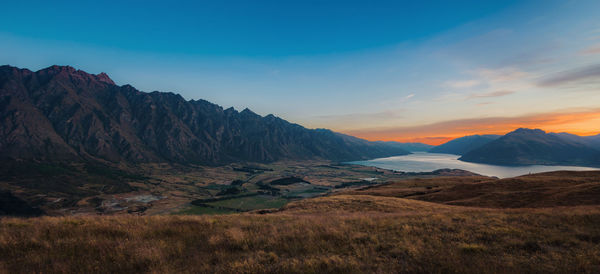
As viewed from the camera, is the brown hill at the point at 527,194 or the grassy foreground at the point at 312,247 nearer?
the grassy foreground at the point at 312,247

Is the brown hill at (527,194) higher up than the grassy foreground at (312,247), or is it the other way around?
the grassy foreground at (312,247)

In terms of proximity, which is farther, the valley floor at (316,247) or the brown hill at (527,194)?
the brown hill at (527,194)

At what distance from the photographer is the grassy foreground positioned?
8141mm

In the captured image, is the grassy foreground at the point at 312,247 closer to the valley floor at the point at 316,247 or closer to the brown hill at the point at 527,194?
the valley floor at the point at 316,247

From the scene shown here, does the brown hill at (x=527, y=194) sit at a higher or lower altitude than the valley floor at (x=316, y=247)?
lower

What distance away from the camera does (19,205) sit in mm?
130625

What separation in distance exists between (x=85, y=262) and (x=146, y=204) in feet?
529

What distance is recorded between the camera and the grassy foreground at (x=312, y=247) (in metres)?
8.14

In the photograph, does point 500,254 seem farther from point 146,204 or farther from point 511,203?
point 146,204

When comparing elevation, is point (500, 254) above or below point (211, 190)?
above

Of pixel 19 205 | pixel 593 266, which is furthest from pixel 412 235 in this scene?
pixel 19 205

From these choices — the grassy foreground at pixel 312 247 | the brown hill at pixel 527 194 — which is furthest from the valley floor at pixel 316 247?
the brown hill at pixel 527 194

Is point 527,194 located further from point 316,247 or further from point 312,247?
point 312,247

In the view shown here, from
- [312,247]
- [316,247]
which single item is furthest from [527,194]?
[312,247]
